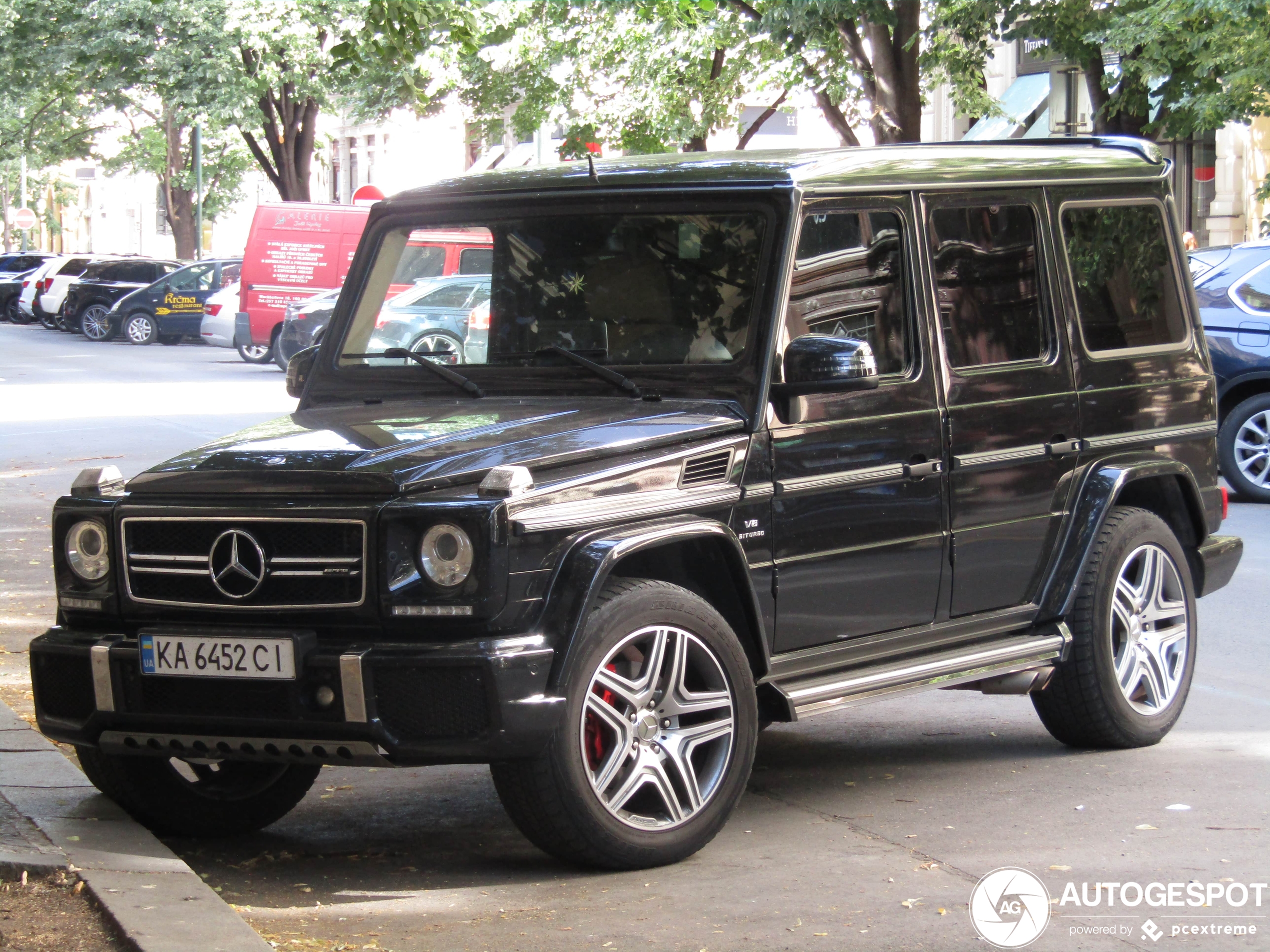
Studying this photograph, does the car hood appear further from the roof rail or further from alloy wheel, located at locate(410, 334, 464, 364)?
the roof rail

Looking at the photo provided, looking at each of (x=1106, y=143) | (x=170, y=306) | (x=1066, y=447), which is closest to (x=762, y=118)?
(x=170, y=306)

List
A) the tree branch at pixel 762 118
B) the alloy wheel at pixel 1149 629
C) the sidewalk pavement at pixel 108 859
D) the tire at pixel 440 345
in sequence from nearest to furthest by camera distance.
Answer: the sidewalk pavement at pixel 108 859 < the tire at pixel 440 345 < the alloy wheel at pixel 1149 629 < the tree branch at pixel 762 118

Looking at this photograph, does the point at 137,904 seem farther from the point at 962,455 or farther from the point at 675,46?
the point at 675,46

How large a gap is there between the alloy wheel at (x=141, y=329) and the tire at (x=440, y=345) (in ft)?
115

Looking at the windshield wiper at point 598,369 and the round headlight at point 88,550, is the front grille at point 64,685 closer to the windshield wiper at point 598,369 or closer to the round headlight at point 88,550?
the round headlight at point 88,550

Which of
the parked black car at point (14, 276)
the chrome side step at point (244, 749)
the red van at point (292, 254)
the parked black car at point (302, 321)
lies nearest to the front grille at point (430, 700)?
the chrome side step at point (244, 749)

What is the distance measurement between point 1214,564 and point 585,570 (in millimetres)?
3148

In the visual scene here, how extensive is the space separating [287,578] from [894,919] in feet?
5.55

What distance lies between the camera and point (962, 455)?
5.79 meters

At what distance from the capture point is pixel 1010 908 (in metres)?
4.59

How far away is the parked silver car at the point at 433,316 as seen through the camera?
18.8 feet

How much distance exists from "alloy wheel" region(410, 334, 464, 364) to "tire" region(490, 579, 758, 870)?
1254 mm


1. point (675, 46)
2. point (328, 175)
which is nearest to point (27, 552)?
point (675, 46)

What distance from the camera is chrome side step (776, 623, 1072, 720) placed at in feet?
17.1
